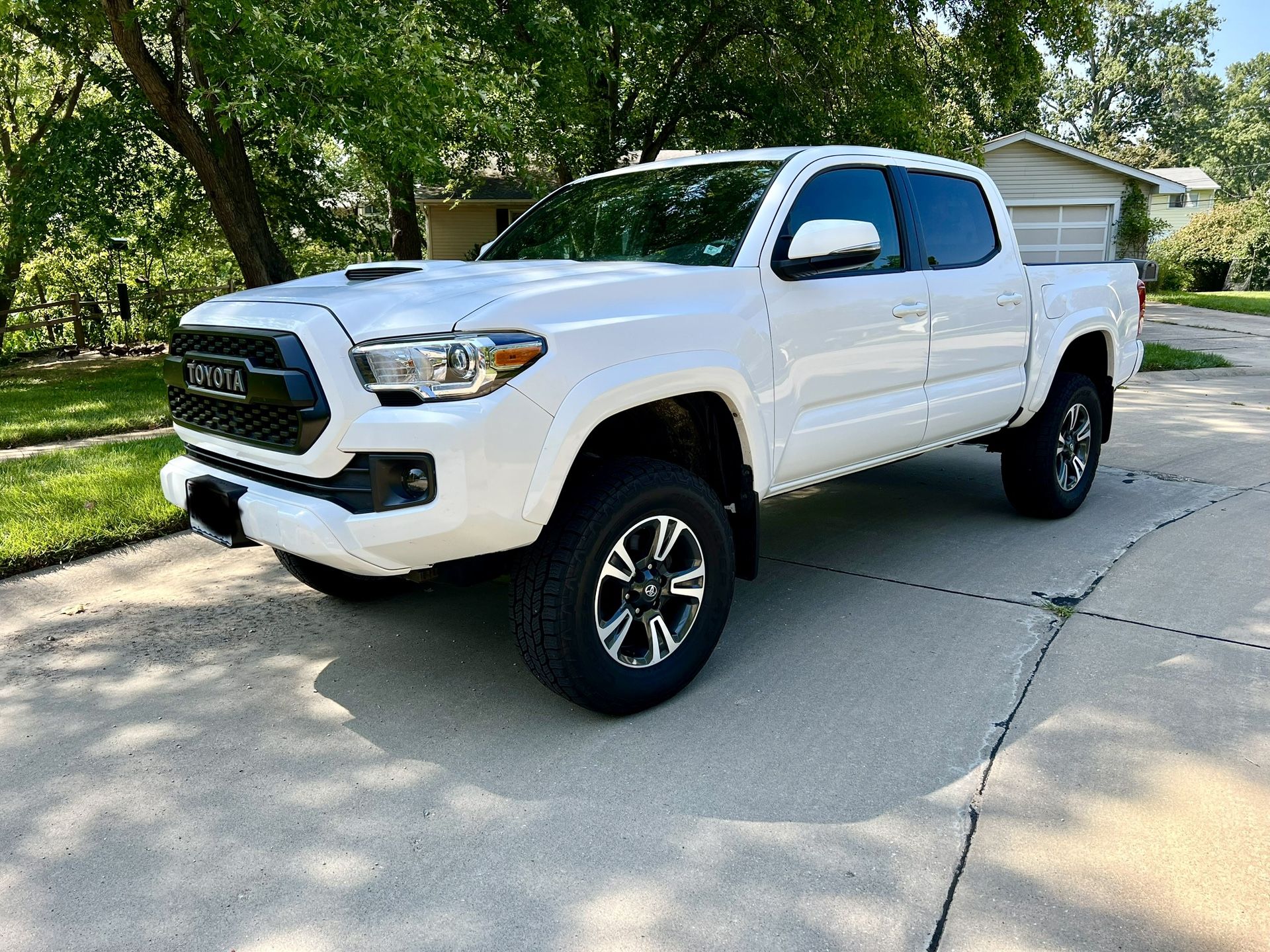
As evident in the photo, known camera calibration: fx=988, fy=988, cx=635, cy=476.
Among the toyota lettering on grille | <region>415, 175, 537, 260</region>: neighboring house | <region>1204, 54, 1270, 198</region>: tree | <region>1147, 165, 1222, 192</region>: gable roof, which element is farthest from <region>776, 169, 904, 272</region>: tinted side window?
<region>1204, 54, 1270, 198</region>: tree

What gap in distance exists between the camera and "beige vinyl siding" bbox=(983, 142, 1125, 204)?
1013 inches

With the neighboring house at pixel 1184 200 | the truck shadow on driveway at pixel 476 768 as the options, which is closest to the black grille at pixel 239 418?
the truck shadow on driveway at pixel 476 768

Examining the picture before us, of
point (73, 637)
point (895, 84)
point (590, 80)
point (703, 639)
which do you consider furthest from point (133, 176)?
point (703, 639)

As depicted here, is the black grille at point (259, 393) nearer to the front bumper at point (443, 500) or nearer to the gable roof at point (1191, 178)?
the front bumper at point (443, 500)

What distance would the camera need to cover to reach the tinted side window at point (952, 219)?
4793mm

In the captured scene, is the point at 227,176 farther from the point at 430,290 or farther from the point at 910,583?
the point at 910,583

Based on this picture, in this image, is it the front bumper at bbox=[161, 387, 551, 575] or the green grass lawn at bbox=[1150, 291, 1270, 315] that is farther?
the green grass lawn at bbox=[1150, 291, 1270, 315]

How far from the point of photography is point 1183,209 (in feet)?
160

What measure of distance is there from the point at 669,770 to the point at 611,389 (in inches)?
48.2

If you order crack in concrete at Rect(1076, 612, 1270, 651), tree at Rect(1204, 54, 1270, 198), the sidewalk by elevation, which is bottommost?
crack in concrete at Rect(1076, 612, 1270, 651)

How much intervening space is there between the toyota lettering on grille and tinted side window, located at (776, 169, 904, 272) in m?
2.14

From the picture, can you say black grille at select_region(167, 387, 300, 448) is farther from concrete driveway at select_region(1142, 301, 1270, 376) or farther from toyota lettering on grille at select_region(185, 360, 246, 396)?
concrete driveway at select_region(1142, 301, 1270, 376)

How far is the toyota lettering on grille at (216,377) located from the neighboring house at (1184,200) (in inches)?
1962

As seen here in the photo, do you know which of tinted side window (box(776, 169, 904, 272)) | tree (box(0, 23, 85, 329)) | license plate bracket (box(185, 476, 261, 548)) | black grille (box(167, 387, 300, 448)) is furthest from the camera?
tree (box(0, 23, 85, 329))
